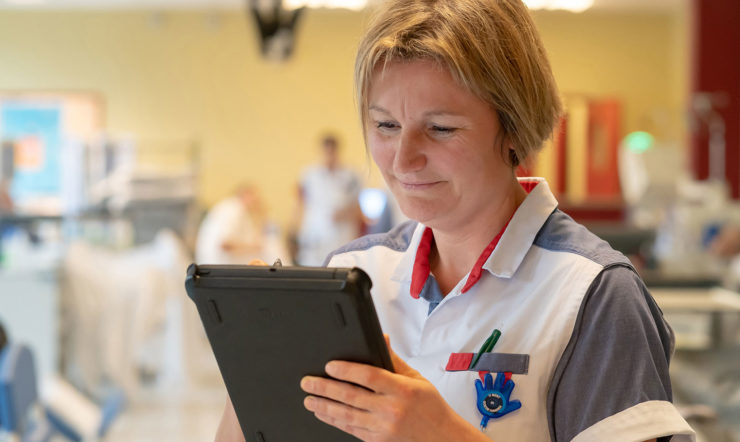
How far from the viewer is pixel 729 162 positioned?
7.51 m

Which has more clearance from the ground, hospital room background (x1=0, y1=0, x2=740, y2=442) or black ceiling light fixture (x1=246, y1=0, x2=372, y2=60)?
black ceiling light fixture (x1=246, y1=0, x2=372, y2=60)

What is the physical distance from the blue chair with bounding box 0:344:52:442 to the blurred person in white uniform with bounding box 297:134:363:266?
4.97m

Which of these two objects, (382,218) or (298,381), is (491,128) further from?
(382,218)

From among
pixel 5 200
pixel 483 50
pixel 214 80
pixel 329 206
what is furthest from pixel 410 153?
pixel 214 80

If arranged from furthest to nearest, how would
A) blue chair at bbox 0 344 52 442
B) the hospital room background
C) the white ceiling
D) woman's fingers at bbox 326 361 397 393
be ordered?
1. the white ceiling
2. the hospital room background
3. blue chair at bbox 0 344 52 442
4. woman's fingers at bbox 326 361 397 393

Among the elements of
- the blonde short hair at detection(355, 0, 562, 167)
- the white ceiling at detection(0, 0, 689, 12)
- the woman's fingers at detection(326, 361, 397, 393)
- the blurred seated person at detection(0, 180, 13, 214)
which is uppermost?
the white ceiling at detection(0, 0, 689, 12)

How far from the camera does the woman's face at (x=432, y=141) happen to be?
0.93 m

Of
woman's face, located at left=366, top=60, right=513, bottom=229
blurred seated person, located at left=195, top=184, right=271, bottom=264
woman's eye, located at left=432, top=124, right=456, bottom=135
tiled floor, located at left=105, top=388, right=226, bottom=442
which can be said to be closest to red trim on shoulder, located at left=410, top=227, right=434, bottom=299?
woman's face, located at left=366, top=60, right=513, bottom=229

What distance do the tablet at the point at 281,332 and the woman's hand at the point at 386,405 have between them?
0.02 metres

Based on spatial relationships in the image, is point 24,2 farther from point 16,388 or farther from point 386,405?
point 386,405

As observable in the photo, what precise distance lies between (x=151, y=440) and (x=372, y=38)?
355 centimetres

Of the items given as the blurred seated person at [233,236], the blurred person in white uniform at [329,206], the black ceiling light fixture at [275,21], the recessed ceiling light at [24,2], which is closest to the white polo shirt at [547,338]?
the blurred seated person at [233,236]

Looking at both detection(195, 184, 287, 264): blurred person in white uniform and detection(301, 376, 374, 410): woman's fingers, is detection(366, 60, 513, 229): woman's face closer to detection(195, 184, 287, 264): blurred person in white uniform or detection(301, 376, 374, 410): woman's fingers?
detection(301, 376, 374, 410): woman's fingers

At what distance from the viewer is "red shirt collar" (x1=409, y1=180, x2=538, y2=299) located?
1025mm
